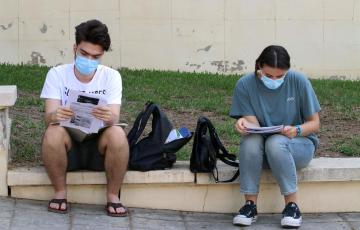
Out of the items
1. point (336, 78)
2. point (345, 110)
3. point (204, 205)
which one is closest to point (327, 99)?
point (345, 110)

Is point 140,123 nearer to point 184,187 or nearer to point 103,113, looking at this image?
point 103,113

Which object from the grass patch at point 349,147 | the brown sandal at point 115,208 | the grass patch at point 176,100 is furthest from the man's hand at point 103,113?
the grass patch at point 349,147

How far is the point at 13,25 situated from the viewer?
931cm

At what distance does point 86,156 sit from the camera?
512cm

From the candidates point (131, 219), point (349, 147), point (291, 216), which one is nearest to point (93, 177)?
point (131, 219)

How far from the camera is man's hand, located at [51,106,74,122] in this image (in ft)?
15.7

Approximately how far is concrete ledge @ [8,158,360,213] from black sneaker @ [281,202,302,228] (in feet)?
0.95

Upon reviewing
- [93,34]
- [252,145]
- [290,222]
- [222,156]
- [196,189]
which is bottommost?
[290,222]

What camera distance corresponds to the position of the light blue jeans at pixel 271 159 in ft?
16.1

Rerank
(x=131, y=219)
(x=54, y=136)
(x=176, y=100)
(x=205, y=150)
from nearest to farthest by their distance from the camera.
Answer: (x=54, y=136)
(x=131, y=219)
(x=205, y=150)
(x=176, y=100)

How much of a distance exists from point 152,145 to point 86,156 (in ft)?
1.55

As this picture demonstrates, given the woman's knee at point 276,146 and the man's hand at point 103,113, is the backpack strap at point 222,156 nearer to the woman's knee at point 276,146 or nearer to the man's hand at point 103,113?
the woman's knee at point 276,146

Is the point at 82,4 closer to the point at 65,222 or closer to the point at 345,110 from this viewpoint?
the point at 345,110

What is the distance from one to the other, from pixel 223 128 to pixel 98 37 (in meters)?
1.99
